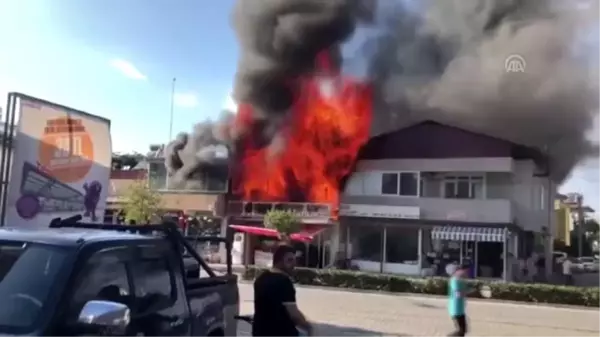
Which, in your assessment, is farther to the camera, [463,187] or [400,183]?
[400,183]

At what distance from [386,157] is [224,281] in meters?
30.8

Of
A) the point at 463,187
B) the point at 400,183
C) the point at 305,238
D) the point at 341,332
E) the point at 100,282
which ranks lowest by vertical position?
the point at 341,332

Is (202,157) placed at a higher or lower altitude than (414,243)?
higher

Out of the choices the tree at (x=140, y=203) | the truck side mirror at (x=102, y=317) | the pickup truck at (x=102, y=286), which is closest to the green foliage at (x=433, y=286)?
the tree at (x=140, y=203)

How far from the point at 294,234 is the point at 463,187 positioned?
8.66 meters

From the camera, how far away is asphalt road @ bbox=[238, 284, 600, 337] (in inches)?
509

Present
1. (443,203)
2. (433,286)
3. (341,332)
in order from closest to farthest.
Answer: (341,332), (433,286), (443,203)

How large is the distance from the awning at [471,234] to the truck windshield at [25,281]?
93.2ft

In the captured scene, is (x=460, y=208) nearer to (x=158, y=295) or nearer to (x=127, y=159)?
(x=158, y=295)

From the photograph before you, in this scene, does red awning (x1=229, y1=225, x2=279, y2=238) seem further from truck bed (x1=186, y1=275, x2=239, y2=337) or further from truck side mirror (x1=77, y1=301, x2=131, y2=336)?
truck side mirror (x1=77, y1=301, x2=131, y2=336)

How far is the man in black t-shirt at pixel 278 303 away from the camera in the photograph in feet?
15.7

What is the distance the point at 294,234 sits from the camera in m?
31.9

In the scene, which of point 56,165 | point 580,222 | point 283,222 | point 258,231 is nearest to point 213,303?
point 56,165

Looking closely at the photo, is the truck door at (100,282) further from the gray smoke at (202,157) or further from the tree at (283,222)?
the gray smoke at (202,157)
